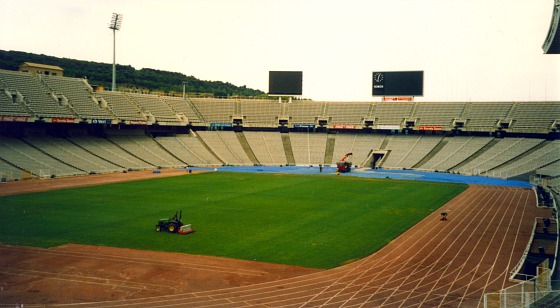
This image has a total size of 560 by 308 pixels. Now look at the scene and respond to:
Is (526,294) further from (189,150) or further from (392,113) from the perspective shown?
(392,113)

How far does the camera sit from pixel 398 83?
8612 cm

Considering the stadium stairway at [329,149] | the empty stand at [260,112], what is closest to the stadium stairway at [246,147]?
the empty stand at [260,112]

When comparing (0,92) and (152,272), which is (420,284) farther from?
(0,92)

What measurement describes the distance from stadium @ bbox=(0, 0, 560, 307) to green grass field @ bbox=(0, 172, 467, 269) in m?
0.21

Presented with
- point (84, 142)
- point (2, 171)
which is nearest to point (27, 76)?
point (84, 142)

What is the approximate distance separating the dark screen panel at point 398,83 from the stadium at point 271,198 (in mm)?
1018

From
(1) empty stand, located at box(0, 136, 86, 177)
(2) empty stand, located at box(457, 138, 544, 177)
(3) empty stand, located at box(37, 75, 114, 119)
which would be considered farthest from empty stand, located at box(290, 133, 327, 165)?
(1) empty stand, located at box(0, 136, 86, 177)

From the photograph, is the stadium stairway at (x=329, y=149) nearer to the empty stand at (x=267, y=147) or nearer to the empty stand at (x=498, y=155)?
the empty stand at (x=267, y=147)

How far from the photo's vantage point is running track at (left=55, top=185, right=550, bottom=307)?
58.9ft

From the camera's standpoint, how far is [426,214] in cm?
3675

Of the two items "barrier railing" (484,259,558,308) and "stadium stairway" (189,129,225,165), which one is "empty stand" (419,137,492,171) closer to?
"stadium stairway" (189,129,225,165)

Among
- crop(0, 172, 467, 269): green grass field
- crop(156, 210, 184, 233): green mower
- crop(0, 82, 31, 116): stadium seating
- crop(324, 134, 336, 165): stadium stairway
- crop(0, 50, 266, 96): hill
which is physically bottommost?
crop(0, 172, 467, 269): green grass field

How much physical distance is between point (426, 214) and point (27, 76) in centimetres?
6312

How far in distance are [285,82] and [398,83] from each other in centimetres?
2223
